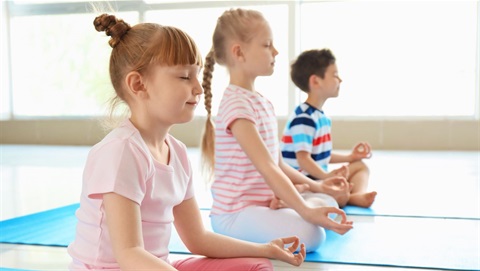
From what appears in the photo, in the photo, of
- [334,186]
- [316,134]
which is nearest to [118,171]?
[334,186]

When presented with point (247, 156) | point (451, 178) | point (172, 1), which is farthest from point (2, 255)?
point (172, 1)

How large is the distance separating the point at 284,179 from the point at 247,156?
0.60 feet

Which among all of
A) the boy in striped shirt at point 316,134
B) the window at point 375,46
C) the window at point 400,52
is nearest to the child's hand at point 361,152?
the boy in striped shirt at point 316,134

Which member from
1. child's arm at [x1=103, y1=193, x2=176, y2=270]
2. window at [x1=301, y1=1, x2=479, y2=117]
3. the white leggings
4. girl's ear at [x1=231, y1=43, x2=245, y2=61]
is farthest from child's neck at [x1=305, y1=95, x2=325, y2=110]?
window at [x1=301, y1=1, x2=479, y2=117]

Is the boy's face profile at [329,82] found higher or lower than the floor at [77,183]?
higher

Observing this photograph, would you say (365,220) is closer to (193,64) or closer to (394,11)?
(193,64)

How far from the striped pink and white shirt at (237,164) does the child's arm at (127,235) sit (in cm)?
94

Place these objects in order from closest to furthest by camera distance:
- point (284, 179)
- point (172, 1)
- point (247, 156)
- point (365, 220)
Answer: point (284, 179) < point (247, 156) < point (365, 220) < point (172, 1)

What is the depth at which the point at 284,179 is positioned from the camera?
1.72 metres

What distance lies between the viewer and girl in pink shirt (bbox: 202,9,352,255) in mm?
1859

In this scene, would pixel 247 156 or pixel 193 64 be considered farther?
pixel 247 156

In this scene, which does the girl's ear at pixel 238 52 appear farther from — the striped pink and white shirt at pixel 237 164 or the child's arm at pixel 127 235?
the child's arm at pixel 127 235

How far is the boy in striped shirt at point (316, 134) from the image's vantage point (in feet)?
8.12

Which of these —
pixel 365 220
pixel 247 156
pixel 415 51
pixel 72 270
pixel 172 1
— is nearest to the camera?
pixel 72 270
